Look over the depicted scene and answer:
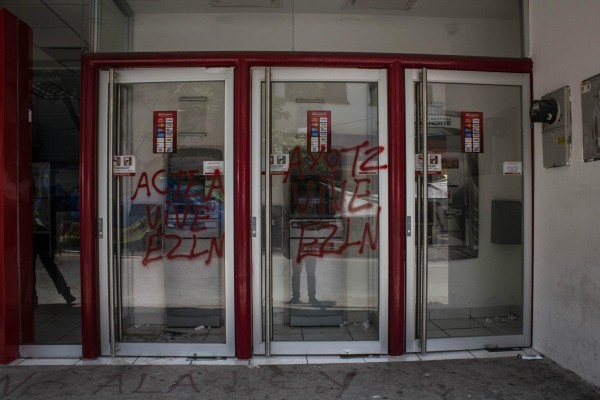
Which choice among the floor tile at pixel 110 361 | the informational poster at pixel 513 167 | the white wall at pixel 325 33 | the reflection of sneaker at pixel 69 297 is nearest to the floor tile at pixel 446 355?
the informational poster at pixel 513 167

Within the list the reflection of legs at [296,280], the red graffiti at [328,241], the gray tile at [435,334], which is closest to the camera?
the gray tile at [435,334]

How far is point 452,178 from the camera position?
4637 mm

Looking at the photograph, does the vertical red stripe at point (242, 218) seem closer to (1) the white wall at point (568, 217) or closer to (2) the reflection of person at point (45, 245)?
(2) the reflection of person at point (45, 245)

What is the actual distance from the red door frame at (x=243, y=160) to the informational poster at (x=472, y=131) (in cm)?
63

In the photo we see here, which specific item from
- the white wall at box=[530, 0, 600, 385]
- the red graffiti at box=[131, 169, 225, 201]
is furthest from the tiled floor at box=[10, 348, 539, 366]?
the red graffiti at box=[131, 169, 225, 201]

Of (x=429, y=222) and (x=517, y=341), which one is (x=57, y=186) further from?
(x=517, y=341)

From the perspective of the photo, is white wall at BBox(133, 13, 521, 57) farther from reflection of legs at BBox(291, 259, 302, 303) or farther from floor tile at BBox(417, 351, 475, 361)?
floor tile at BBox(417, 351, 475, 361)

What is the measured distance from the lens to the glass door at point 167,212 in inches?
171

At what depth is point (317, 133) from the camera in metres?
4.56

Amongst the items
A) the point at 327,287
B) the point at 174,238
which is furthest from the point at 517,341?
the point at 174,238

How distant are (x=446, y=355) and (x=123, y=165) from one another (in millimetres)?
3421

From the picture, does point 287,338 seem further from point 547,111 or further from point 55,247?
point 547,111

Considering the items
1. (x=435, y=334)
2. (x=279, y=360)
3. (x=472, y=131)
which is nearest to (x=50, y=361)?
(x=279, y=360)

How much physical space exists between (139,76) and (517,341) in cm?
429
